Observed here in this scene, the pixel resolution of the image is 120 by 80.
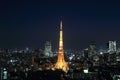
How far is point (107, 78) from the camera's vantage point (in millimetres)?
17344

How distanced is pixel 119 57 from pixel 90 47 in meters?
6.47

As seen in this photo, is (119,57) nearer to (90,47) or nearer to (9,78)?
(90,47)

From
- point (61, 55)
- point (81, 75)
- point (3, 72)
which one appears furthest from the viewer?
point (61, 55)

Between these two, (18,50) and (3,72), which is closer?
(3,72)

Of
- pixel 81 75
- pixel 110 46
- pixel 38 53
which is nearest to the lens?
pixel 81 75

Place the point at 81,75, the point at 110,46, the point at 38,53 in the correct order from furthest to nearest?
1. the point at 110,46
2. the point at 38,53
3. the point at 81,75

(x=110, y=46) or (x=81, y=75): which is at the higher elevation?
(x=110, y=46)

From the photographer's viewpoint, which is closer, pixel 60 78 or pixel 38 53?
pixel 60 78

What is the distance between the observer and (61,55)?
24016 millimetres

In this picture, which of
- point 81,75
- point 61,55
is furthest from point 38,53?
point 81,75

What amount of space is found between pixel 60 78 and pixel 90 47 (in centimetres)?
2318

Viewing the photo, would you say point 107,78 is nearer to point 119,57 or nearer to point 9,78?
point 9,78

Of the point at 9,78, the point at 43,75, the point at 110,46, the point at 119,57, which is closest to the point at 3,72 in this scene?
the point at 9,78

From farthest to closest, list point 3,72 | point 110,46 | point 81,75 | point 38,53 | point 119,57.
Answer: point 110,46 < point 38,53 < point 119,57 < point 81,75 < point 3,72
